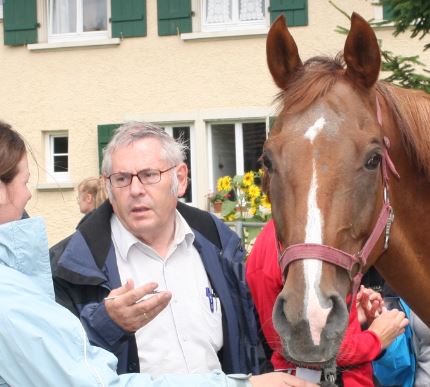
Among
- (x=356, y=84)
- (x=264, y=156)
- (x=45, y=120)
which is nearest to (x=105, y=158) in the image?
(x=264, y=156)

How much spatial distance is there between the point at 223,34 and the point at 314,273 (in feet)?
29.3

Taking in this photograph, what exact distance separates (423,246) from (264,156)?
0.70m

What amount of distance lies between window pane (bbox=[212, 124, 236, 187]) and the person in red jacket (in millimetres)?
8292

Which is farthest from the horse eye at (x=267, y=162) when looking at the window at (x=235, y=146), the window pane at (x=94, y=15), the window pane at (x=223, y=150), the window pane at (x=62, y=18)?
the window pane at (x=62, y=18)

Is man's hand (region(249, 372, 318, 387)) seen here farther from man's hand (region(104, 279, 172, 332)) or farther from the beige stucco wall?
the beige stucco wall

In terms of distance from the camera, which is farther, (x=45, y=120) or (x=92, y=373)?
(x=45, y=120)

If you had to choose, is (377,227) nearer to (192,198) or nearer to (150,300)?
(150,300)

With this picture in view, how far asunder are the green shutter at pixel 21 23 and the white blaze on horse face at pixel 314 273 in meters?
9.85

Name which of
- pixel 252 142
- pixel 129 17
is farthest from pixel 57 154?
pixel 252 142

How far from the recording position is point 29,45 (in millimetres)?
11242

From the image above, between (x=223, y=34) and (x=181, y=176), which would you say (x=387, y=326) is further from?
(x=223, y=34)

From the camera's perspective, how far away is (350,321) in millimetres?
2410

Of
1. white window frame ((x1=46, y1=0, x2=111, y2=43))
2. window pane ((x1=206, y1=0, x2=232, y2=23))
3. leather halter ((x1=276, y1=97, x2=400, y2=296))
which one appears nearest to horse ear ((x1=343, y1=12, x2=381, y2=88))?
leather halter ((x1=276, y1=97, x2=400, y2=296))

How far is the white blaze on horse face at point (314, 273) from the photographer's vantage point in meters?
2.01
